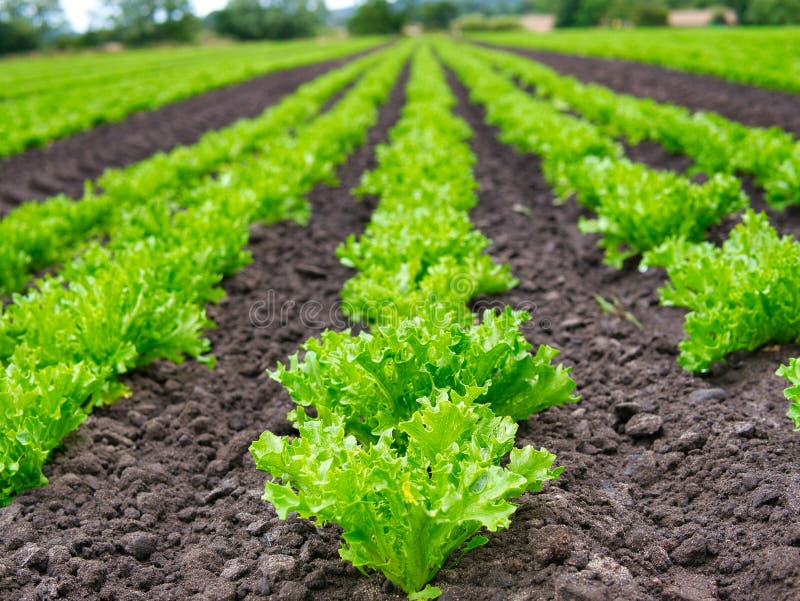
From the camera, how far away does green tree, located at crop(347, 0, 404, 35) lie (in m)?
108

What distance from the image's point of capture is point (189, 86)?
2489 cm

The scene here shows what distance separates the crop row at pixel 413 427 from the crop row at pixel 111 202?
4.03 m

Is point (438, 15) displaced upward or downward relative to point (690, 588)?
upward

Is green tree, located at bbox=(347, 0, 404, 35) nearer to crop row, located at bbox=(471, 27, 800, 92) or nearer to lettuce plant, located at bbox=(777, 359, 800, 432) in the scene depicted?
crop row, located at bbox=(471, 27, 800, 92)

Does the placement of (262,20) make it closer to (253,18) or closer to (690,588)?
(253,18)

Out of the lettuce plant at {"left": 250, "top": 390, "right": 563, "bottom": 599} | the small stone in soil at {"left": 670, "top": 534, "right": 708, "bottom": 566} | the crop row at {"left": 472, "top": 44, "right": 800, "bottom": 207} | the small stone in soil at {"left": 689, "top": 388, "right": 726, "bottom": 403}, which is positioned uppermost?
the crop row at {"left": 472, "top": 44, "right": 800, "bottom": 207}

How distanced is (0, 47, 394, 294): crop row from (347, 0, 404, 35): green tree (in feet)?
327

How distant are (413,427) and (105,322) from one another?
263 centimetres

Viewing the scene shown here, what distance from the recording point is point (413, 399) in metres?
3.57

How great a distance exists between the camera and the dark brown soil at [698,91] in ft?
43.9

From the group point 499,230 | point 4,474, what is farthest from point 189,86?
point 4,474

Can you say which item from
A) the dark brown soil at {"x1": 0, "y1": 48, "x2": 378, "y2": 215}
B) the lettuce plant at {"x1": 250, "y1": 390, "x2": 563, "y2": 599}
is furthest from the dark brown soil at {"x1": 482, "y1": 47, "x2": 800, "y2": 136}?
the lettuce plant at {"x1": 250, "y1": 390, "x2": 563, "y2": 599}

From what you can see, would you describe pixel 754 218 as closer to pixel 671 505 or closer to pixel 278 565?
pixel 671 505

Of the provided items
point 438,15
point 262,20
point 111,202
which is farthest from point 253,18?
point 111,202
